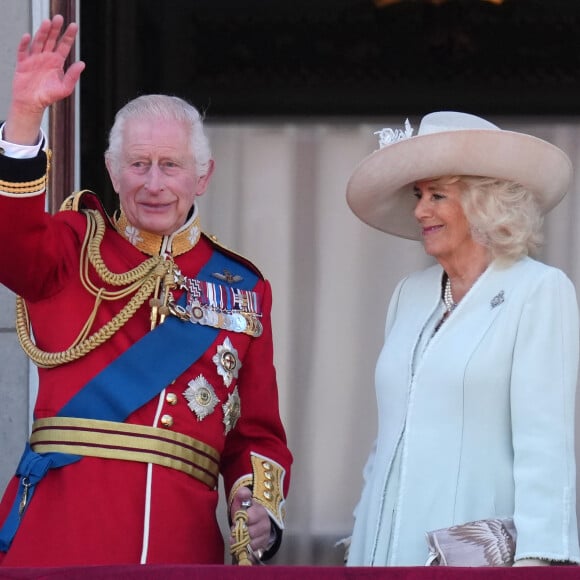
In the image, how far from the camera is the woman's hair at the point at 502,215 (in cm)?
343

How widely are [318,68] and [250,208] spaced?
0.56 meters

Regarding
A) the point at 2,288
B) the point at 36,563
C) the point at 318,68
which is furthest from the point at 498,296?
the point at 318,68

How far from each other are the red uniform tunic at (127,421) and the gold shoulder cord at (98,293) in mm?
20

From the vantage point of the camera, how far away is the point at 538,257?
5551mm

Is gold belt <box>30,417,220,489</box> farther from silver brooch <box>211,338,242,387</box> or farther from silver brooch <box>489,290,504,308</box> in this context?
silver brooch <box>489,290,504,308</box>

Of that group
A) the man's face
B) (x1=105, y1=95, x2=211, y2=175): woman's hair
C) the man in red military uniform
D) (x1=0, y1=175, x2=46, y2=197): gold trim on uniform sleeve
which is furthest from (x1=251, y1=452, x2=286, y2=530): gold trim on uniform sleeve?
(x1=0, y1=175, x2=46, y2=197): gold trim on uniform sleeve

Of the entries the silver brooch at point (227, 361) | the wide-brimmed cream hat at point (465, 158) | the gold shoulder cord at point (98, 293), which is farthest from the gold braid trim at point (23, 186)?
the wide-brimmed cream hat at point (465, 158)

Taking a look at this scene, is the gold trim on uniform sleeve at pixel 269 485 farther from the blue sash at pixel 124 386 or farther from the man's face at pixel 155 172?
the man's face at pixel 155 172

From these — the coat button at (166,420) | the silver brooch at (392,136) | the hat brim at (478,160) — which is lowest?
the coat button at (166,420)

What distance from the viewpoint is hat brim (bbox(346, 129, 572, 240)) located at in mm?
3486

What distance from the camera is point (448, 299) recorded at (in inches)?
139

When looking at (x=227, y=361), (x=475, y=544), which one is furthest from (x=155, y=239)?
(x=475, y=544)

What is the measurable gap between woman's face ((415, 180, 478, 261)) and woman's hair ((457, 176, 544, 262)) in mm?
26

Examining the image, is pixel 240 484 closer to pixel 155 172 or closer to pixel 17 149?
pixel 155 172
